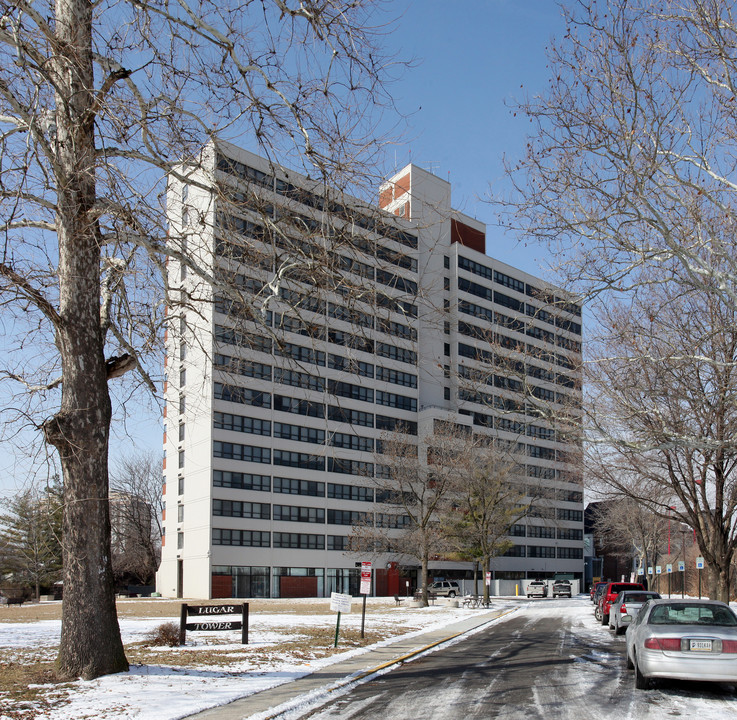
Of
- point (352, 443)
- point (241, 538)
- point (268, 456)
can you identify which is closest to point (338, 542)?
point (352, 443)

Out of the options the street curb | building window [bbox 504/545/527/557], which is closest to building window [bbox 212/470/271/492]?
building window [bbox 504/545/527/557]

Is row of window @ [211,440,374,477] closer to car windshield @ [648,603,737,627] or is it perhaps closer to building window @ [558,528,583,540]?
building window @ [558,528,583,540]

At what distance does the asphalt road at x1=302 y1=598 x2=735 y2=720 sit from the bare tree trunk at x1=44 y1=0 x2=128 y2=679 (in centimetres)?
406

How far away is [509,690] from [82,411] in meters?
8.09

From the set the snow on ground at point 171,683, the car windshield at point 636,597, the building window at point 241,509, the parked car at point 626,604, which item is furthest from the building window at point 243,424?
the car windshield at point 636,597

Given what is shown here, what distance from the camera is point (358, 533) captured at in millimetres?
49188

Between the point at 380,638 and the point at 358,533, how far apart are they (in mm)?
28883

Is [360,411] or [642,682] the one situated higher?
[360,411]

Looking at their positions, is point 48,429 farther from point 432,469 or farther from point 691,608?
point 432,469

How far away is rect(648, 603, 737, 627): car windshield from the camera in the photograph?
37.7 ft

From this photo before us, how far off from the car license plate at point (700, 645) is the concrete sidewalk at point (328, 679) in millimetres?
5524

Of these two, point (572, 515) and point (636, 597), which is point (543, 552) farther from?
point (636, 597)

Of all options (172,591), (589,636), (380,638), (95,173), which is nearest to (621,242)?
(95,173)

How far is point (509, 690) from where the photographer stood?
11430mm
